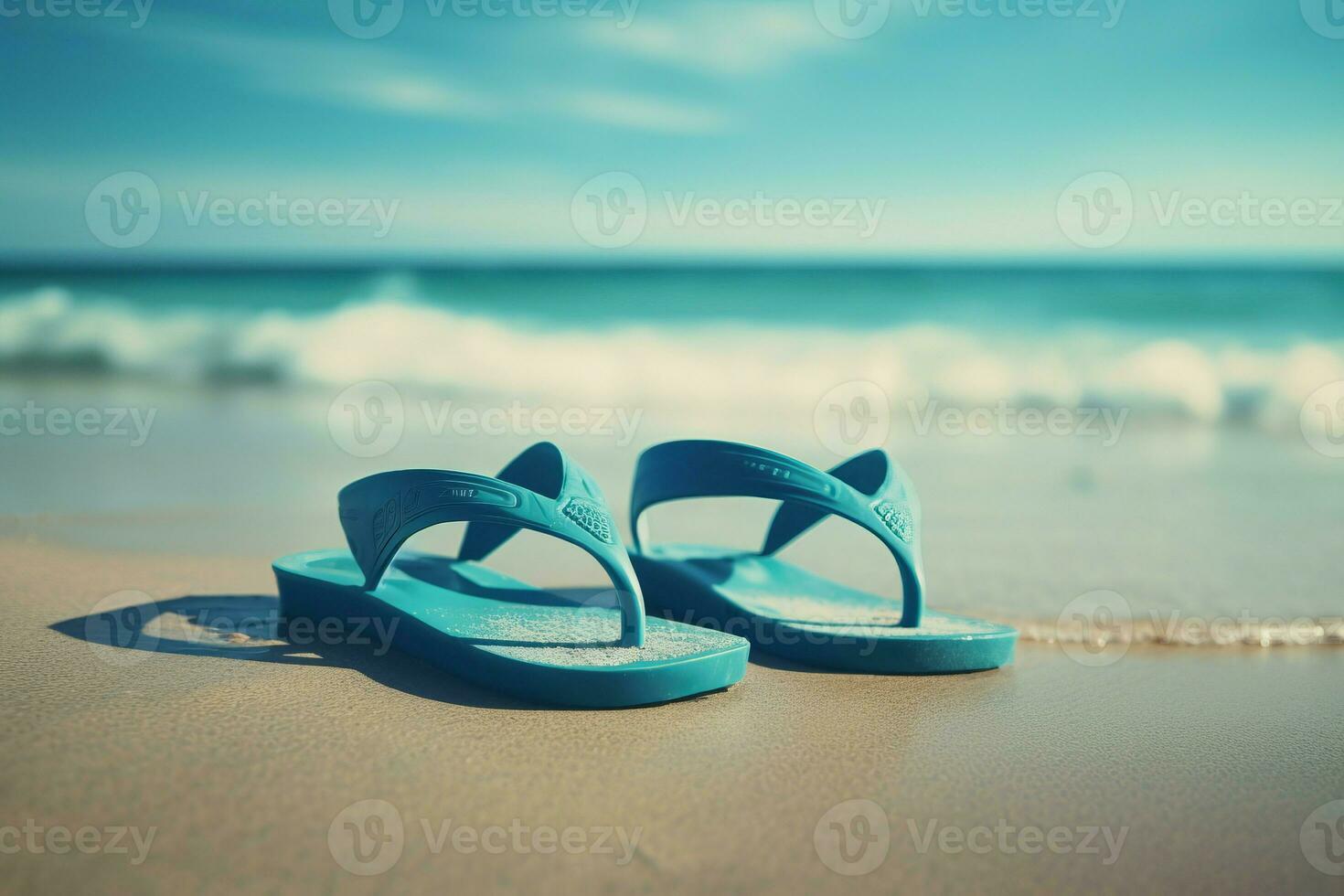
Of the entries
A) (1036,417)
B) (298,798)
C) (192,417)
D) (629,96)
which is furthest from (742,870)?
(629,96)

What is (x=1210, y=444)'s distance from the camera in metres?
6.90

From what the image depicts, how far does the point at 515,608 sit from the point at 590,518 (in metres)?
0.46

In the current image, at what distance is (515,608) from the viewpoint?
7.95 ft

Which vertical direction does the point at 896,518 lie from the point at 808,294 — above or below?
below

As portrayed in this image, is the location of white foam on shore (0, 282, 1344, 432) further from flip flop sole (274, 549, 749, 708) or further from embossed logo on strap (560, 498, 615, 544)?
embossed logo on strap (560, 498, 615, 544)

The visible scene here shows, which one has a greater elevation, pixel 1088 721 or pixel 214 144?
pixel 214 144

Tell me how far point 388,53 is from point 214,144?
2172mm

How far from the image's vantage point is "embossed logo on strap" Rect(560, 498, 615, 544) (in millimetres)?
2072

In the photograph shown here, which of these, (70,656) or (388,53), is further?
(388,53)

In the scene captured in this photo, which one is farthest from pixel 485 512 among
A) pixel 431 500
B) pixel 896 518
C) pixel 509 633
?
pixel 896 518

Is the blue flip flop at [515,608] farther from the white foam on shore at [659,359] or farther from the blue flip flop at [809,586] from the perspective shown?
the white foam on shore at [659,359]

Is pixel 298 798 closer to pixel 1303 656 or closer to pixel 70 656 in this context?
pixel 70 656

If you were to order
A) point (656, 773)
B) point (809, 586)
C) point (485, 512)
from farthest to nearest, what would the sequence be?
point (809, 586) → point (485, 512) → point (656, 773)

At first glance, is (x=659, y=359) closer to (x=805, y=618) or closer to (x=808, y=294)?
(x=808, y=294)
